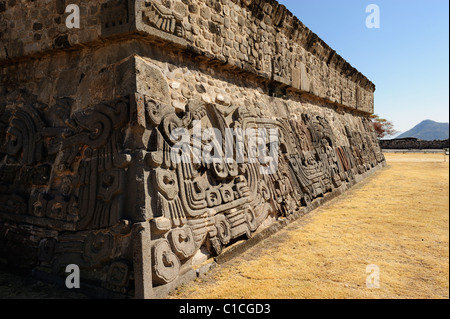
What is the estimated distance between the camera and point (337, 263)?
11.1 ft

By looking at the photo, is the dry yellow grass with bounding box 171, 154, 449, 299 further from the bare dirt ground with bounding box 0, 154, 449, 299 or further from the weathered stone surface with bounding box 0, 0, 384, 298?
the weathered stone surface with bounding box 0, 0, 384, 298

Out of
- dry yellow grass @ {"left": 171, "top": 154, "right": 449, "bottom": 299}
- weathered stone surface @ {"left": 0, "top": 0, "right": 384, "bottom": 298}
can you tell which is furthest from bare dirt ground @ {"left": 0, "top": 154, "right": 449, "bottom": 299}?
weathered stone surface @ {"left": 0, "top": 0, "right": 384, "bottom": 298}

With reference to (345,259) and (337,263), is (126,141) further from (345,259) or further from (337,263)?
(345,259)

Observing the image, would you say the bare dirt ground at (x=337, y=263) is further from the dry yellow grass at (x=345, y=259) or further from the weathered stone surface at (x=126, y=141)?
the weathered stone surface at (x=126, y=141)

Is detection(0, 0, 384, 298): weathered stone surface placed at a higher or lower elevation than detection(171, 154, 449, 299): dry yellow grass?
higher

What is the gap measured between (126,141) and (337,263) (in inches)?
98.2

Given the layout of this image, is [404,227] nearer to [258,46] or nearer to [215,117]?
[215,117]

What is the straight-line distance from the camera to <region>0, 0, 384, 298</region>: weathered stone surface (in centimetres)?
273

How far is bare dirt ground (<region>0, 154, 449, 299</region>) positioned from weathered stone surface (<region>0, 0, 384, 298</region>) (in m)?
0.25

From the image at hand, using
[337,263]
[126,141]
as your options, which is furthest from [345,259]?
[126,141]


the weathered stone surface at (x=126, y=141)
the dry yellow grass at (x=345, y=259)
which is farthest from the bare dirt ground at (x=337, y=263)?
the weathered stone surface at (x=126, y=141)

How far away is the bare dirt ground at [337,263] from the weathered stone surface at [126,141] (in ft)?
0.81

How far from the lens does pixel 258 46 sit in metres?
5.11

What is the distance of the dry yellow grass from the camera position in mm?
2742
